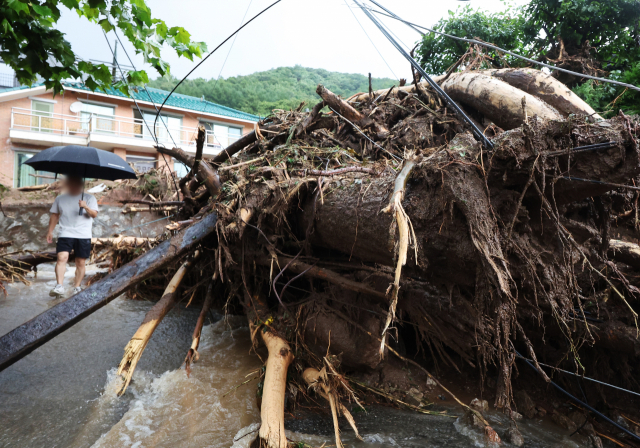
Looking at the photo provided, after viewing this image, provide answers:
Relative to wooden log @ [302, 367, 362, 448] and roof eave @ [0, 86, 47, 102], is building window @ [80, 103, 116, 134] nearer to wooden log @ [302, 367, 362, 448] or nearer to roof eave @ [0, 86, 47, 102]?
roof eave @ [0, 86, 47, 102]

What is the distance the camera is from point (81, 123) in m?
16.6

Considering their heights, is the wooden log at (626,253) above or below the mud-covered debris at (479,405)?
above

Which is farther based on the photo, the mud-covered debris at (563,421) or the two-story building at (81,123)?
the two-story building at (81,123)

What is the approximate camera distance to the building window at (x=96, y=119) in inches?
647

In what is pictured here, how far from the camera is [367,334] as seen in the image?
282cm

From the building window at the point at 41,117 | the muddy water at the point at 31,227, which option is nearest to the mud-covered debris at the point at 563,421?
the muddy water at the point at 31,227

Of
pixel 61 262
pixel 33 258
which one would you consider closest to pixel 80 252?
pixel 61 262

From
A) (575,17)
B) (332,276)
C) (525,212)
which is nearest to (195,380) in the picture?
(332,276)

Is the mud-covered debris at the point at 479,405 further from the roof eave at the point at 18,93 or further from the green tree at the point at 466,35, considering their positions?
the roof eave at the point at 18,93

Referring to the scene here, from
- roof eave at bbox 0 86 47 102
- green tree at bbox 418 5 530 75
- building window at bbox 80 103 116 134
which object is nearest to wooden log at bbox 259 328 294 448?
green tree at bbox 418 5 530 75

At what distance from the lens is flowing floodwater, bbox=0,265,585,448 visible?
7.30 ft

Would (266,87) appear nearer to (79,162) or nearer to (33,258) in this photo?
(33,258)

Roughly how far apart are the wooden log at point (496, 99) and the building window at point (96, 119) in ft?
55.6

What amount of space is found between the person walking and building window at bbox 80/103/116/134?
13.6m
